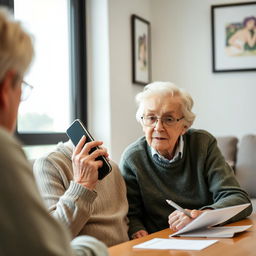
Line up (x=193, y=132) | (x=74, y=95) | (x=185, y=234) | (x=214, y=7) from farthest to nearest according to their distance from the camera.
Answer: (x=214, y=7) → (x=74, y=95) → (x=193, y=132) → (x=185, y=234)

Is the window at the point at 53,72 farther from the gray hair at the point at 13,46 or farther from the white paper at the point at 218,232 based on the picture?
the gray hair at the point at 13,46

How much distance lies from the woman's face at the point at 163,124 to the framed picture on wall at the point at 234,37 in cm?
235

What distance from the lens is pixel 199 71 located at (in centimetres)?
457

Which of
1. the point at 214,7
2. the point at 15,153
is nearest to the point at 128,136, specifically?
the point at 214,7

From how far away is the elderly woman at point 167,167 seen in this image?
219 cm

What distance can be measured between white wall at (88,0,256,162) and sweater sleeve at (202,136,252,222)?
1756 mm

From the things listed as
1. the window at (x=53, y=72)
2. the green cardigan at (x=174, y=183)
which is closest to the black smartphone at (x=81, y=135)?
the green cardigan at (x=174, y=183)

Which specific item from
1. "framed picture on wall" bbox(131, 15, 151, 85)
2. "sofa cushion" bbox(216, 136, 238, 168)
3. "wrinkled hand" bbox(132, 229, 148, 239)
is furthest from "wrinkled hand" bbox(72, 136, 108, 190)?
"framed picture on wall" bbox(131, 15, 151, 85)

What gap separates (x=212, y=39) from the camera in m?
4.52

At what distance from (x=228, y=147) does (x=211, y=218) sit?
2210 millimetres

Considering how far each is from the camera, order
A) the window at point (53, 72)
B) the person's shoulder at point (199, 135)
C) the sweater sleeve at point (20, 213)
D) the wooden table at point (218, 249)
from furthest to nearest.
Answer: the window at point (53, 72), the person's shoulder at point (199, 135), the wooden table at point (218, 249), the sweater sleeve at point (20, 213)

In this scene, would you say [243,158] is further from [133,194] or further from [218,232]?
[218,232]

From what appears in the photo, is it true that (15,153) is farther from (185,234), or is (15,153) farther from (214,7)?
(214,7)

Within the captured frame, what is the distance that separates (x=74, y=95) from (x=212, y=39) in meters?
1.36
